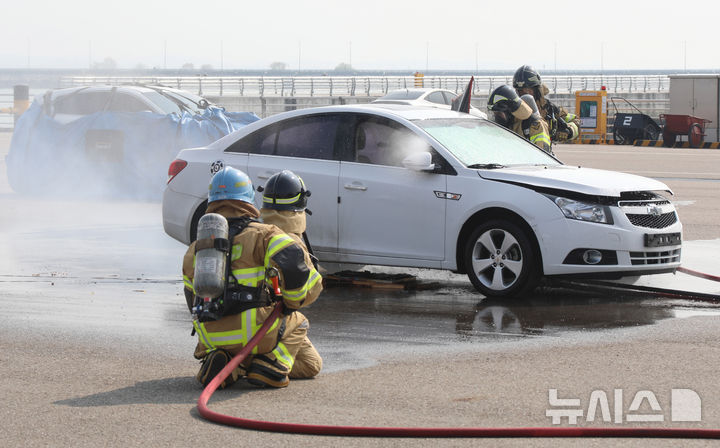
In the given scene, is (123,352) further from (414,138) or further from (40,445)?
(414,138)

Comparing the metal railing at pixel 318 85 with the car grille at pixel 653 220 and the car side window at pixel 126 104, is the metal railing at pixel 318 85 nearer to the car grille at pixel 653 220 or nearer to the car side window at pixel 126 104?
the car side window at pixel 126 104

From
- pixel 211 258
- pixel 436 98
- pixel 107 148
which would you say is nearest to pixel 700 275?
pixel 211 258

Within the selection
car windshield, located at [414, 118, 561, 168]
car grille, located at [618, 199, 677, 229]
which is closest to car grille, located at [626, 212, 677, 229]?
car grille, located at [618, 199, 677, 229]

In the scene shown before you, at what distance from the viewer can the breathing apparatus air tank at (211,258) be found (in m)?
5.79

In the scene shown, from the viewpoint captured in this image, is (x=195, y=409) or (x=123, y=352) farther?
(x=123, y=352)

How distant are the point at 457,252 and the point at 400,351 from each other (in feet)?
6.79

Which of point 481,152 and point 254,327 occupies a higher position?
point 481,152

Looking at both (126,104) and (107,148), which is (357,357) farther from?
(126,104)

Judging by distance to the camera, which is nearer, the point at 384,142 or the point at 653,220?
the point at 653,220

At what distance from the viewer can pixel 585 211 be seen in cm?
866

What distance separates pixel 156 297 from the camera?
9.30 metres

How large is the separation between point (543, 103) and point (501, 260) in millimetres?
3852

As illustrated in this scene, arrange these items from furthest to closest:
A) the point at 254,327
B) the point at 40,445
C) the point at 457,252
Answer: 1. the point at 457,252
2. the point at 254,327
3. the point at 40,445

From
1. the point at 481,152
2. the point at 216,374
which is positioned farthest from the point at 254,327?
the point at 481,152
